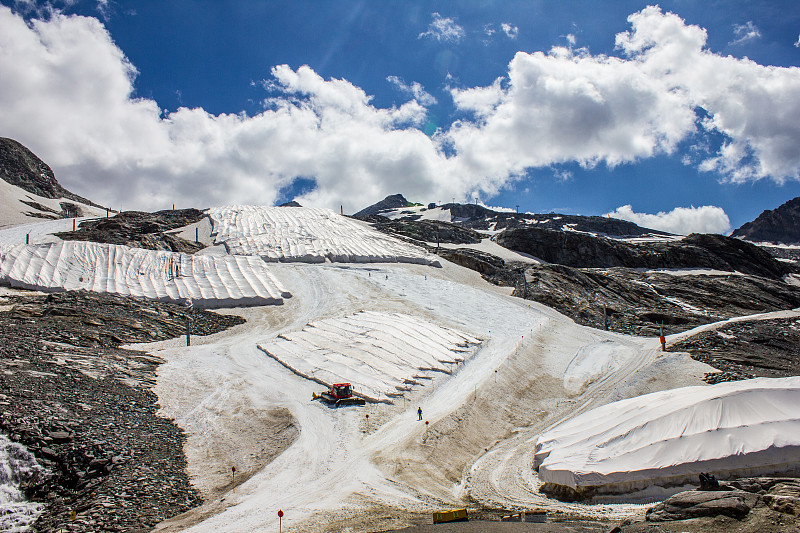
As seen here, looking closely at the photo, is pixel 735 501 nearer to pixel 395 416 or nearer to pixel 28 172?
pixel 395 416

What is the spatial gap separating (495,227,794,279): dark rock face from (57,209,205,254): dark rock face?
61.2 m

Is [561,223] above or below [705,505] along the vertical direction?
above

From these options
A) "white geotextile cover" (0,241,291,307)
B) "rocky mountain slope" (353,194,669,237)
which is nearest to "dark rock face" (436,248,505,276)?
"white geotextile cover" (0,241,291,307)

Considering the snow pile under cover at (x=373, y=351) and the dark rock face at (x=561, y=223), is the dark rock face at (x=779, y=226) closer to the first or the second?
the dark rock face at (x=561, y=223)

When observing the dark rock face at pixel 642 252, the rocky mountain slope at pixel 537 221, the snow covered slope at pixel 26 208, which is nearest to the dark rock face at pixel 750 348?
the dark rock face at pixel 642 252

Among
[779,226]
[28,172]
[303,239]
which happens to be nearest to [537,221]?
[779,226]

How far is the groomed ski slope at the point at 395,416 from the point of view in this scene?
42.3 ft

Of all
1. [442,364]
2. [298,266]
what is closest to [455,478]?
[442,364]

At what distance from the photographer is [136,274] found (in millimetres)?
42562

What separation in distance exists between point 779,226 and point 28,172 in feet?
783

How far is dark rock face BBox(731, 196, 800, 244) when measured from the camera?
527ft

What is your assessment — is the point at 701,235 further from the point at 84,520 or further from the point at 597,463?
the point at 84,520

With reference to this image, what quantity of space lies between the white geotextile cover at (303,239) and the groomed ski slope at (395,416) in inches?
833

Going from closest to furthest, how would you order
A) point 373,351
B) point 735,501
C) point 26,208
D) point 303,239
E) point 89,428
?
point 735,501, point 89,428, point 373,351, point 303,239, point 26,208
